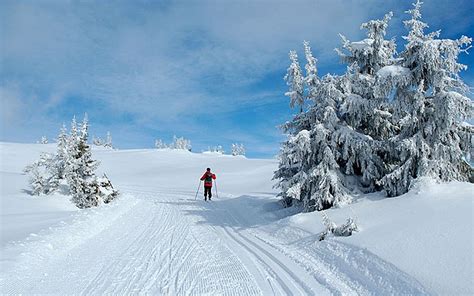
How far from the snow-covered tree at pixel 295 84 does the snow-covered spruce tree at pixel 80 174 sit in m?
13.9

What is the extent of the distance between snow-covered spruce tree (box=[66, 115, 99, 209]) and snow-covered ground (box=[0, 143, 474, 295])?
298 inches

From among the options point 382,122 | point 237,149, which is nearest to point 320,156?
point 382,122

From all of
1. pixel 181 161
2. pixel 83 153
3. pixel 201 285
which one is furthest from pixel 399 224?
pixel 181 161

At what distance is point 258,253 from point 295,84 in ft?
33.3

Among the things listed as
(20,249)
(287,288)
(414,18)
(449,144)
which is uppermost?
(414,18)

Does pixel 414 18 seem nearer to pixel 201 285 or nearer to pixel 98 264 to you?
pixel 201 285

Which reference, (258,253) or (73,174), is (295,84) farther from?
(73,174)

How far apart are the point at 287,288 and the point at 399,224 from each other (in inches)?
157

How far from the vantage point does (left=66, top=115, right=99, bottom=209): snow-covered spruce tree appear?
20.3 metres

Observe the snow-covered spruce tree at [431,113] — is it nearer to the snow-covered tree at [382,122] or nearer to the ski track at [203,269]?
the snow-covered tree at [382,122]

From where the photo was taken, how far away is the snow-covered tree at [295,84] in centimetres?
1623

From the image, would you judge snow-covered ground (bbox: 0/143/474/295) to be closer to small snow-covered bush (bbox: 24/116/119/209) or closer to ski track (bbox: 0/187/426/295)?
ski track (bbox: 0/187/426/295)

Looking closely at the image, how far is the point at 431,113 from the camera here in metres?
10.9

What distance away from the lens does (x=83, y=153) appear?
72.2 ft
